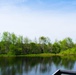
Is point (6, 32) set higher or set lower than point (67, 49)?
higher

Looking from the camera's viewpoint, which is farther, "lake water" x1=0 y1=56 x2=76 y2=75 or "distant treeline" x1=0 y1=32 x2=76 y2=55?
"distant treeline" x1=0 y1=32 x2=76 y2=55

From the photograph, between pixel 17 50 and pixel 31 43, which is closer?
pixel 17 50

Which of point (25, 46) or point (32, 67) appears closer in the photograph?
point (32, 67)

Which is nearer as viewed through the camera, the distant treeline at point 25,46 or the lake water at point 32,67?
the lake water at point 32,67

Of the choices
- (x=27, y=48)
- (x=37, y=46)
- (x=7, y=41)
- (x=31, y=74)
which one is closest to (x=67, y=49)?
(x=37, y=46)

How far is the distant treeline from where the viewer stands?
52.7 metres

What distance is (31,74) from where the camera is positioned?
64.2 ft

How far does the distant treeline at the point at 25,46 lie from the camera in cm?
5267

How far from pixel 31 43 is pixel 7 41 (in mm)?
7523

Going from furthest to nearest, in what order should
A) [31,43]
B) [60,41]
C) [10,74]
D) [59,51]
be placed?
[60,41] < [59,51] < [31,43] < [10,74]

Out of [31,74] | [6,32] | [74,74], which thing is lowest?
[31,74]

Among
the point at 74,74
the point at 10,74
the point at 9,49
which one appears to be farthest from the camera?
the point at 9,49

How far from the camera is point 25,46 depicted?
187ft

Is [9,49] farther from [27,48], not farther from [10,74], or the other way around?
[10,74]
